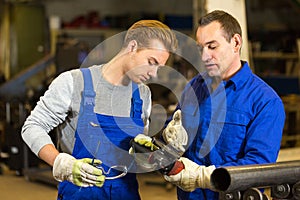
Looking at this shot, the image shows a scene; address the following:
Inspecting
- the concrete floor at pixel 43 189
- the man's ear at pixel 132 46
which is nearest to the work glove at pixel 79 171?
the man's ear at pixel 132 46

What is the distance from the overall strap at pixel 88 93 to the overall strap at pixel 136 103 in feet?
0.47

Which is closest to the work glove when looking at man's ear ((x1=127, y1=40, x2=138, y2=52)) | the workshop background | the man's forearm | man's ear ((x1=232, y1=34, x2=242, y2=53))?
the man's forearm

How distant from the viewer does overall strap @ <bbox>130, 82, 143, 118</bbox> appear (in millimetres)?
1899

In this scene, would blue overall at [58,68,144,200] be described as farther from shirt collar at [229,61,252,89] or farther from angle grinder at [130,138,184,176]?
shirt collar at [229,61,252,89]

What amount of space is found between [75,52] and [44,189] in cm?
135

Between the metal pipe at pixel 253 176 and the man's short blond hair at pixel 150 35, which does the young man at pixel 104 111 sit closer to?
the man's short blond hair at pixel 150 35

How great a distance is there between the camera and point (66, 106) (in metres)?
1.81

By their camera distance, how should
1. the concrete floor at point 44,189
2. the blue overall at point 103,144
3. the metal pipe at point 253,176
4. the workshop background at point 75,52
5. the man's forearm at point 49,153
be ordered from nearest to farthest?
the metal pipe at point 253,176 < the man's forearm at point 49,153 < the blue overall at point 103,144 < the concrete floor at point 44,189 < the workshop background at point 75,52

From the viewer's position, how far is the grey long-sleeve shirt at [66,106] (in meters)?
1.79

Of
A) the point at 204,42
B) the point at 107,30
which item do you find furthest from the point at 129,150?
the point at 107,30

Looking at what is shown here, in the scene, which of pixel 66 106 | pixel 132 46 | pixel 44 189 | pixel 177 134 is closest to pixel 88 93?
pixel 66 106

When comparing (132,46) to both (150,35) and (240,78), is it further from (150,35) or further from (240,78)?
(240,78)

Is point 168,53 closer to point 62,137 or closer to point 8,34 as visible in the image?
point 62,137

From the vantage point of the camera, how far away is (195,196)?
191 centimetres
